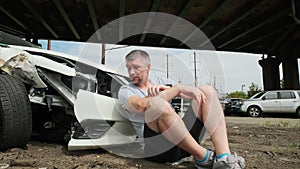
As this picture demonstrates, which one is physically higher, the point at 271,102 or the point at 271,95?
the point at 271,95

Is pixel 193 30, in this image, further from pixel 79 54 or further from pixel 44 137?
pixel 44 137

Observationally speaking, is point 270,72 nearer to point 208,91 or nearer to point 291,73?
point 291,73

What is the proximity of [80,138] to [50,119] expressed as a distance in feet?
2.37

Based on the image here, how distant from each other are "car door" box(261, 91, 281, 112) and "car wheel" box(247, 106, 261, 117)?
27 centimetres

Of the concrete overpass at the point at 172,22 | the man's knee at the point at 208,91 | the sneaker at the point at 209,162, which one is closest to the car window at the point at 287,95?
the concrete overpass at the point at 172,22

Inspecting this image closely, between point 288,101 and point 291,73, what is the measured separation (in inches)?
58.7

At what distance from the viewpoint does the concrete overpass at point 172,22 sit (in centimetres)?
597

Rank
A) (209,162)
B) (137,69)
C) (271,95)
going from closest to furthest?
(209,162) → (137,69) → (271,95)

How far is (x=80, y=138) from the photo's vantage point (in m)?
2.48

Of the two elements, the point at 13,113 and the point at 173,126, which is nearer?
the point at 173,126

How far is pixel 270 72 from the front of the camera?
11203 mm

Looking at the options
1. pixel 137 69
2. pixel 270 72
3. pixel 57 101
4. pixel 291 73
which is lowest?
pixel 57 101

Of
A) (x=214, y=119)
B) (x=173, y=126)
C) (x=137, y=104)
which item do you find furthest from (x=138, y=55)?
(x=214, y=119)

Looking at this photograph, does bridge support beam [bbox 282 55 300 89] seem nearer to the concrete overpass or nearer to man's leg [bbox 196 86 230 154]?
the concrete overpass
